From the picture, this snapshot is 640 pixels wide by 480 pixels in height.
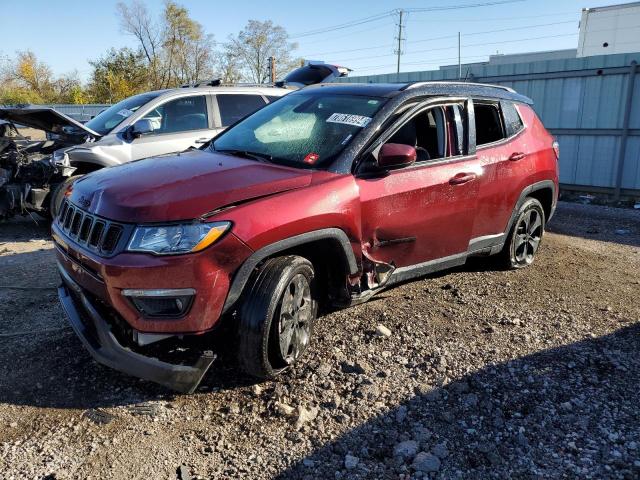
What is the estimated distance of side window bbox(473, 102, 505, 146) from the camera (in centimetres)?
461

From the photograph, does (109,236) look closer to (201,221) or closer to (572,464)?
(201,221)

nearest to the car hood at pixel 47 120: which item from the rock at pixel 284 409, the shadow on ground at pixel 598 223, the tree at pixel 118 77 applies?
the rock at pixel 284 409

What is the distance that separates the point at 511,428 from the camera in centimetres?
287

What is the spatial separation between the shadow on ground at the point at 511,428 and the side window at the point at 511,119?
2287mm

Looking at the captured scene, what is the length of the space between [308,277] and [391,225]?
791mm

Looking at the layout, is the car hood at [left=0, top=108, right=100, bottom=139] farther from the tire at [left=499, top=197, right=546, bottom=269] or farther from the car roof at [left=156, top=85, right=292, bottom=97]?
the tire at [left=499, top=197, right=546, bottom=269]

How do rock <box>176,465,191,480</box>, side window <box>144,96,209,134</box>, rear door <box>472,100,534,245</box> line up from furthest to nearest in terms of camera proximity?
side window <box>144,96,209,134</box> → rear door <box>472,100,534,245</box> → rock <box>176,465,191,480</box>

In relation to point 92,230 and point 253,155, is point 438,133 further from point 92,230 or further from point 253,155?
point 92,230

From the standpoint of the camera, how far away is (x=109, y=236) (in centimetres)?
286

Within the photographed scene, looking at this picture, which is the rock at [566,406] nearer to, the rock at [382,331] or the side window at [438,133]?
the rock at [382,331]

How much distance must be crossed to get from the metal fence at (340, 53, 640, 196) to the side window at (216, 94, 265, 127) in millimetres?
6552

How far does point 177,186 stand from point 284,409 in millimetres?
1401

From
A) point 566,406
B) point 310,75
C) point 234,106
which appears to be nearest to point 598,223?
point 310,75

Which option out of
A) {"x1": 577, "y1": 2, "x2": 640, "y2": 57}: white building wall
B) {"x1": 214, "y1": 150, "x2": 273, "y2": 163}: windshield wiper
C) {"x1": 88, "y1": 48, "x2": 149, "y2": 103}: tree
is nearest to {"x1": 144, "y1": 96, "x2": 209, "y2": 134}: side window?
{"x1": 214, "y1": 150, "x2": 273, "y2": 163}: windshield wiper
